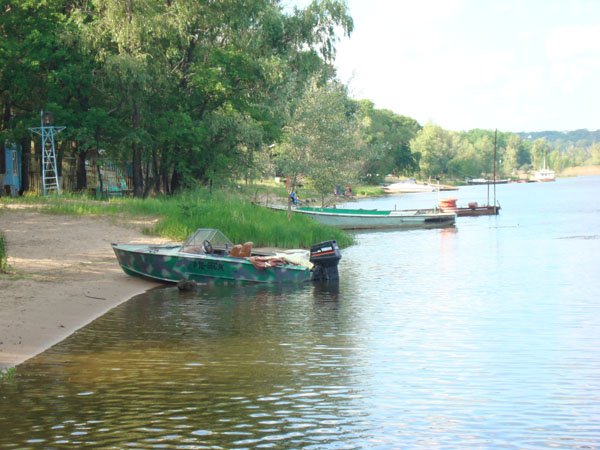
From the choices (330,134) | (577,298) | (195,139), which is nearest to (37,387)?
(577,298)

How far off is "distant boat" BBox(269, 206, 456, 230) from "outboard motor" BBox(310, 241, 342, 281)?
21.6 m

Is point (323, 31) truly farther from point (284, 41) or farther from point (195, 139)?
point (195, 139)

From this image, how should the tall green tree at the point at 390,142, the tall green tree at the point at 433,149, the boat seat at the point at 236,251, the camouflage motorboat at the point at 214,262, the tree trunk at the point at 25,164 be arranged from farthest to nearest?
the tall green tree at the point at 433,149, the tall green tree at the point at 390,142, the tree trunk at the point at 25,164, the boat seat at the point at 236,251, the camouflage motorboat at the point at 214,262

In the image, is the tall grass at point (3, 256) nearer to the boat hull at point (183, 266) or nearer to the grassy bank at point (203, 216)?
the boat hull at point (183, 266)

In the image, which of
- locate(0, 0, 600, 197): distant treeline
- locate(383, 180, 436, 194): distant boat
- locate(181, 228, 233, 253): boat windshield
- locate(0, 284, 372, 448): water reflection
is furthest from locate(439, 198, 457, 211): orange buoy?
locate(383, 180, 436, 194): distant boat

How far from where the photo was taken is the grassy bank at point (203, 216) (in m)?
30.0

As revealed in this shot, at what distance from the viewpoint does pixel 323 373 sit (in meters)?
13.1

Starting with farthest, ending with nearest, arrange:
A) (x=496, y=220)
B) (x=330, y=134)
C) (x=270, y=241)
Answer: (x=496, y=220)
(x=330, y=134)
(x=270, y=241)

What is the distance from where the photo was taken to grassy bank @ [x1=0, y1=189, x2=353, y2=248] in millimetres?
30000

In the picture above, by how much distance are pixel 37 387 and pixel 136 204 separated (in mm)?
22849

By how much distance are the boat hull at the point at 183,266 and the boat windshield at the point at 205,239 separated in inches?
15.2

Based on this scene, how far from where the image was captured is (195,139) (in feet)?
130

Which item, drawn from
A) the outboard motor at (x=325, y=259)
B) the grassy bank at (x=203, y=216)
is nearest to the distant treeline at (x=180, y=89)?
the grassy bank at (x=203, y=216)

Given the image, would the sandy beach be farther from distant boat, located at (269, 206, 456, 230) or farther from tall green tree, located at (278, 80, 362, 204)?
distant boat, located at (269, 206, 456, 230)
